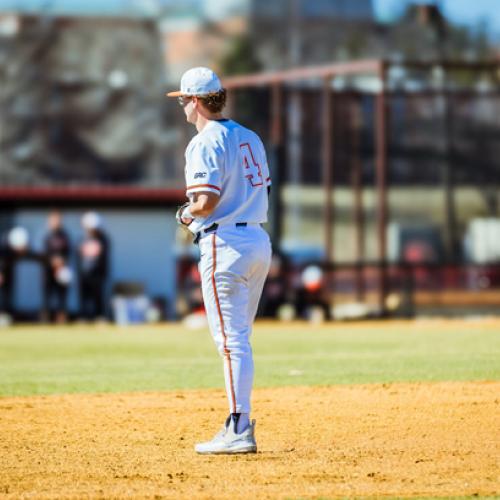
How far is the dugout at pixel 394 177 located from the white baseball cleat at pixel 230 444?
16.1 m

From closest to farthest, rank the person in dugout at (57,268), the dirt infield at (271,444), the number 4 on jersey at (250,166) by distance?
the dirt infield at (271,444) → the number 4 on jersey at (250,166) → the person in dugout at (57,268)

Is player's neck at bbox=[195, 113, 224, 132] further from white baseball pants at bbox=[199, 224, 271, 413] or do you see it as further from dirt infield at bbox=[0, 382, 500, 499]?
dirt infield at bbox=[0, 382, 500, 499]

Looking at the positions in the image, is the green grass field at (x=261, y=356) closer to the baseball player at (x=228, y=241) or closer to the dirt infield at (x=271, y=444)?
the dirt infield at (x=271, y=444)

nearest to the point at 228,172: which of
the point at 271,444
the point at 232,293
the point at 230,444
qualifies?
the point at 232,293

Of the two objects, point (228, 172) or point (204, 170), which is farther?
point (228, 172)

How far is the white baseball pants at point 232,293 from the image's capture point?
6488mm

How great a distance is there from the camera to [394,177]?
30797 millimetres

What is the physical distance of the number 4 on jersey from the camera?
6.58 m

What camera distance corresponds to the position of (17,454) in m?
6.66

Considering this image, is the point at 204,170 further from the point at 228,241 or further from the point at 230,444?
the point at 230,444

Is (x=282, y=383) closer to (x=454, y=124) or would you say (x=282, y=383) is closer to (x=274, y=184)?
(x=274, y=184)

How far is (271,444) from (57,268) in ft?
51.5

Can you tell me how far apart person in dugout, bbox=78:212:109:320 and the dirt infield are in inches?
500

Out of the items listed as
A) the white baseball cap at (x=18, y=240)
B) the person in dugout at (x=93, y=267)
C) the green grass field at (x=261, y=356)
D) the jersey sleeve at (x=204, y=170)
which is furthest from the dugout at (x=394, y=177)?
the jersey sleeve at (x=204, y=170)
